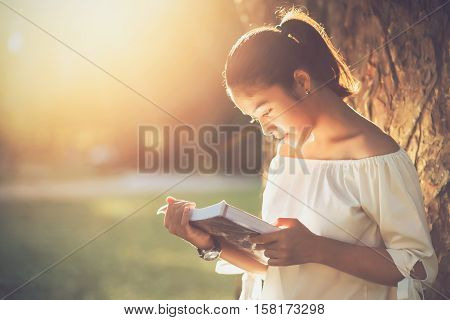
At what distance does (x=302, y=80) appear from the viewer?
56.9 inches

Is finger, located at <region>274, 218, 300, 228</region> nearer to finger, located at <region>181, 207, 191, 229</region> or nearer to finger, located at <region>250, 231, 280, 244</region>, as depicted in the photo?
finger, located at <region>250, 231, 280, 244</region>

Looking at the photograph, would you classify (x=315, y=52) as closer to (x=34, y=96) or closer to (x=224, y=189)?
(x=34, y=96)

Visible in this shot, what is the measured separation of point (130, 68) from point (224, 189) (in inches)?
62.6

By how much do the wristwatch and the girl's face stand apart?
0.28 m

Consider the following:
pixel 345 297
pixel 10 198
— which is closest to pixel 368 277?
pixel 345 297

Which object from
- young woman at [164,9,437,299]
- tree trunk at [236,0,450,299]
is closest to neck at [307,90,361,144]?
young woman at [164,9,437,299]

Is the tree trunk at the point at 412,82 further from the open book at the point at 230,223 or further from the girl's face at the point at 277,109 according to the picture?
the open book at the point at 230,223

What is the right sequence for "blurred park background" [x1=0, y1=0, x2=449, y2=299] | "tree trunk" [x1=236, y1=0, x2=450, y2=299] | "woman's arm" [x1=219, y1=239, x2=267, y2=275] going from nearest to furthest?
"woman's arm" [x1=219, y1=239, x2=267, y2=275] < "tree trunk" [x1=236, y1=0, x2=450, y2=299] < "blurred park background" [x1=0, y1=0, x2=449, y2=299]

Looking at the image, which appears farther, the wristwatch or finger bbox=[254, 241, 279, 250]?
the wristwatch

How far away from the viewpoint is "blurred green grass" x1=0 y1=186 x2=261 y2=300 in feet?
13.3

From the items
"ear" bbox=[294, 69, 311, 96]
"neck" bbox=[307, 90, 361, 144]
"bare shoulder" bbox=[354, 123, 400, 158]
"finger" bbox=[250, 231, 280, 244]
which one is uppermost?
"ear" bbox=[294, 69, 311, 96]

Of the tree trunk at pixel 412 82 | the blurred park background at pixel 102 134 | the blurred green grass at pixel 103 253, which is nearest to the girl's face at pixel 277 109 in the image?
the tree trunk at pixel 412 82

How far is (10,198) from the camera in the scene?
212 inches
